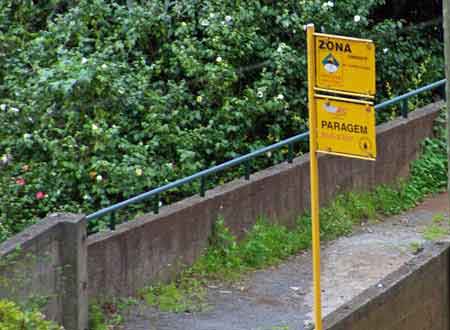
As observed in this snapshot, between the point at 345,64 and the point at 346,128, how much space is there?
1.40ft

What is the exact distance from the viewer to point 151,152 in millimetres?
12289

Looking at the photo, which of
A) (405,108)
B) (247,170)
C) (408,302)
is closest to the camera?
(408,302)

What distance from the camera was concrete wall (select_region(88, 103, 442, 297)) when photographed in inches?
398

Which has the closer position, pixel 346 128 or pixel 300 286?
pixel 346 128

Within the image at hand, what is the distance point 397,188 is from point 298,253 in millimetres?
2249

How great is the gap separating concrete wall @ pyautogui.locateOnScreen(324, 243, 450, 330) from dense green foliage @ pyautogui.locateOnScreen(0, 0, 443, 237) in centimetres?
314

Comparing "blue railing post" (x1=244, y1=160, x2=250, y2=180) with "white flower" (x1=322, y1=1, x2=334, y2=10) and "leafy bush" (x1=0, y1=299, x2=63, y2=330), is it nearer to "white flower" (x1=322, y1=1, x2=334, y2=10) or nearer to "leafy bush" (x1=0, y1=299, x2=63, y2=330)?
"white flower" (x1=322, y1=1, x2=334, y2=10)

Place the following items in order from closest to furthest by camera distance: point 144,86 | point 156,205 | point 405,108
A: point 156,205 → point 144,86 → point 405,108

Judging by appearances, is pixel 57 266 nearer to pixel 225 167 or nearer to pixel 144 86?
pixel 225 167

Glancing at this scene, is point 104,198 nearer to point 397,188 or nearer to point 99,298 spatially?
point 99,298

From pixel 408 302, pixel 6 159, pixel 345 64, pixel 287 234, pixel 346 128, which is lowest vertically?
pixel 287 234

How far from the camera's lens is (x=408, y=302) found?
9125 millimetres

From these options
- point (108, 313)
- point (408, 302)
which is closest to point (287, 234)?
point (108, 313)

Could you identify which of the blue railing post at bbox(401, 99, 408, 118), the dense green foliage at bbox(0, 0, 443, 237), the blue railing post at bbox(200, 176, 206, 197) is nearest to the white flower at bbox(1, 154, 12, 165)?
the dense green foliage at bbox(0, 0, 443, 237)
